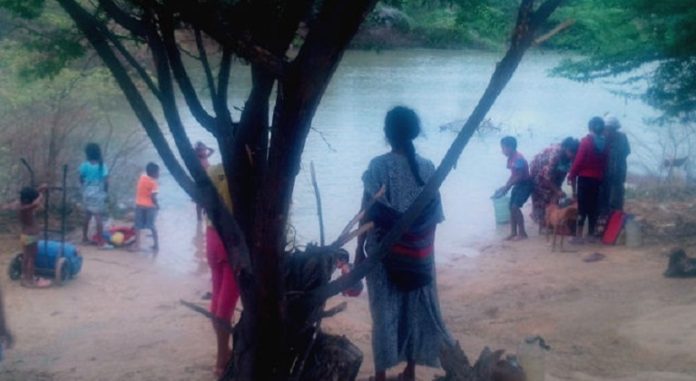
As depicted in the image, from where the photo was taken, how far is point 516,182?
12820mm

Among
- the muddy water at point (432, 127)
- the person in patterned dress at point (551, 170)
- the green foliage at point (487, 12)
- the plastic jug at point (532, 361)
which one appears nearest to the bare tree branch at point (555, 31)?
the plastic jug at point (532, 361)

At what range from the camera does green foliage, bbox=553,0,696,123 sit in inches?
443

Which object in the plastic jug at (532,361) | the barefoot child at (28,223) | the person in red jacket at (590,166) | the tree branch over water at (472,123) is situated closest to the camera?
the tree branch over water at (472,123)

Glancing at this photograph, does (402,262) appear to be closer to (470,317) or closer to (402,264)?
(402,264)

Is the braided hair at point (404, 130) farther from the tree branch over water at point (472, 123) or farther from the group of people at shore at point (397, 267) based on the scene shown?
the tree branch over water at point (472, 123)

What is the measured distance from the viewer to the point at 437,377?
5164mm

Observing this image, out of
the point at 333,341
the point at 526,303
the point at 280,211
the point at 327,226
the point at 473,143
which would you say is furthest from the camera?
the point at 473,143

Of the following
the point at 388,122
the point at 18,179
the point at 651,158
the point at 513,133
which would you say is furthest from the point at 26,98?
the point at 513,133

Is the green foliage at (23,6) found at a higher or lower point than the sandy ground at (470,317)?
higher

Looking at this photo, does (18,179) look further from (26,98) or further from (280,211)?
(280,211)

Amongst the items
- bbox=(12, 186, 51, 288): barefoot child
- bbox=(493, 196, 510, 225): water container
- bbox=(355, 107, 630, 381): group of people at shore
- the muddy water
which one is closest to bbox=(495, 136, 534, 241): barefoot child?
bbox=(493, 196, 510, 225): water container

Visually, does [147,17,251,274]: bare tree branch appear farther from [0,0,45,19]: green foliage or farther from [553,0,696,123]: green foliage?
[553,0,696,123]: green foliage

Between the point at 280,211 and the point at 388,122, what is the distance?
58.3 inches

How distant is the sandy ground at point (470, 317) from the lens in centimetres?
669
